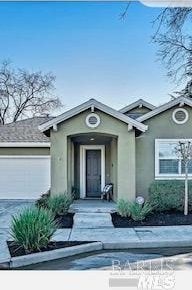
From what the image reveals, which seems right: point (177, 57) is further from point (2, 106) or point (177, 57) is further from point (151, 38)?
point (2, 106)

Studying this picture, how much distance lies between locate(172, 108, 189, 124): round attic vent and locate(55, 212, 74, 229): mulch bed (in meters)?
4.36

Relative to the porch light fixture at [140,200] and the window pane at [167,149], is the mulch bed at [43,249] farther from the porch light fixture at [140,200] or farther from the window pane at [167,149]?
the window pane at [167,149]

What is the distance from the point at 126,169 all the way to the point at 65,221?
2777 mm

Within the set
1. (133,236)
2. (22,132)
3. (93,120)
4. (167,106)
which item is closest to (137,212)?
(133,236)

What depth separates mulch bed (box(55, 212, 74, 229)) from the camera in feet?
32.6

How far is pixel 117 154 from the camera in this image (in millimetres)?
12594

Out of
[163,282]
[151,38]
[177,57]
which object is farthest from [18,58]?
[163,282]

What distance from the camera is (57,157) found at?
12.4m

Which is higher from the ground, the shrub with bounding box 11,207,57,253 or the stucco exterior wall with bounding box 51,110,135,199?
the stucco exterior wall with bounding box 51,110,135,199

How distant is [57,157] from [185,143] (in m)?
3.83

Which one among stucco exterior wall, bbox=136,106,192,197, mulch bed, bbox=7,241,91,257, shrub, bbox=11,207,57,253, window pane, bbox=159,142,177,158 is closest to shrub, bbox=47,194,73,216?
stucco exterior wall, bbox=136,106,192,197

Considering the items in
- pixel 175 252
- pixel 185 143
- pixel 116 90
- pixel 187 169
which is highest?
pixel 116 90

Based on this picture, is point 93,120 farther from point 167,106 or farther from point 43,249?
point 43,249

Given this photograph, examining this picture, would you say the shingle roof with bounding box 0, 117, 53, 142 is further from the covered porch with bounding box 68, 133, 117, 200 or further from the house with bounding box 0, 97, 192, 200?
the house with bounding box 0, 97, 192, 200
